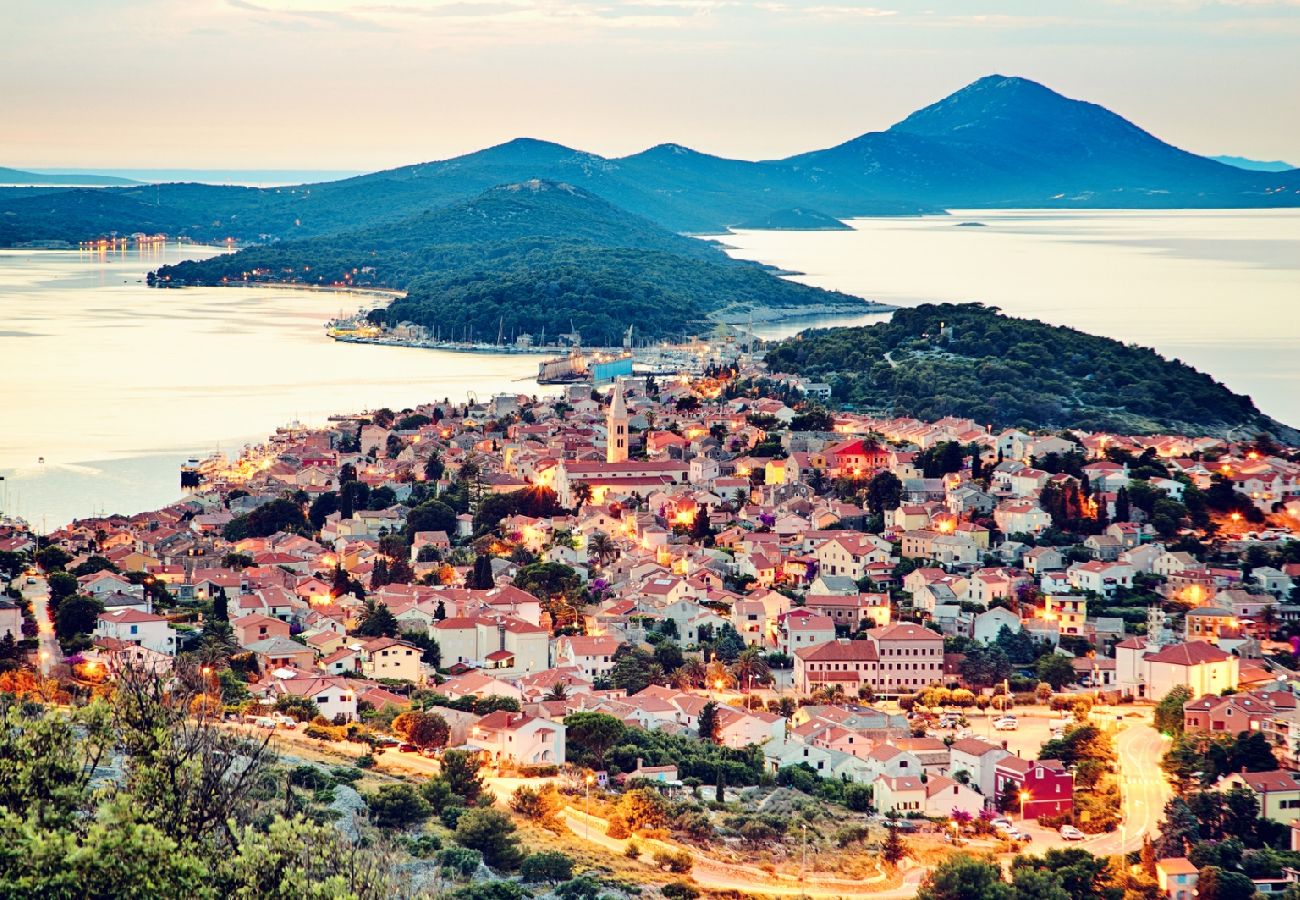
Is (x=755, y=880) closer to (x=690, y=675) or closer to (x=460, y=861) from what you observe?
(x=460, y=861)

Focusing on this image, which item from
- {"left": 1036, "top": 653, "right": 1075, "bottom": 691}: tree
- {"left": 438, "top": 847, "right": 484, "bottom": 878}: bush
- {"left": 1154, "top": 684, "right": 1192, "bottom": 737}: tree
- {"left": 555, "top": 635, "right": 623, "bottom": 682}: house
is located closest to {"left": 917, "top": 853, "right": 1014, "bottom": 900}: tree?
{"left": 438, "top": 847, "right": 484, "bottom": 878}: bush

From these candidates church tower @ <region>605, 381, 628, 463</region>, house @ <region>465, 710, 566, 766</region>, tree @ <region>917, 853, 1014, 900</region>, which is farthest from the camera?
church tower @ <region>605, 381, 628, 463</region>

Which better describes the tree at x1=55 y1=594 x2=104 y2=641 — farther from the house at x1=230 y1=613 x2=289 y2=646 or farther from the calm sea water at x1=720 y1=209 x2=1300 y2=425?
the calm sea water at x1=720 y1=209 x2=1300 y2=425

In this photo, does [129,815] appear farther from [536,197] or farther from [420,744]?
[536,197]

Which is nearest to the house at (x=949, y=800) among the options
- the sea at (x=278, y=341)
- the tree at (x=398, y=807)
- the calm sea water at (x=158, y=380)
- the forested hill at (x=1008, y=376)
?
the tree at (x=398, y=807)

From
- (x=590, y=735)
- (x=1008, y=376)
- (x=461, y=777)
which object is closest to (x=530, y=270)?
(x=1008, y=376)

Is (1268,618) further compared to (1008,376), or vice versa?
(1008,376)
